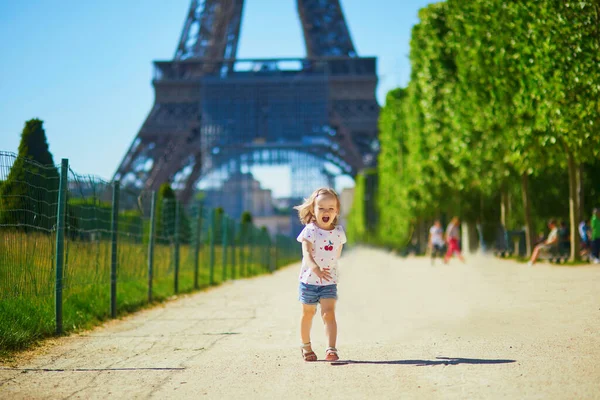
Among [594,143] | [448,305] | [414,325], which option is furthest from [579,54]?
[414,325]

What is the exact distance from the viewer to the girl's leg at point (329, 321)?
20.0ft

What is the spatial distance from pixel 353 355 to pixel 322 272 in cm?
67

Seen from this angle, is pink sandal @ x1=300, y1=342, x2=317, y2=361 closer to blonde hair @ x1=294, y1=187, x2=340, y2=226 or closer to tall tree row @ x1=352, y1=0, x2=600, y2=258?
blonde hair @ x1=294, y1=187, x2=340, y2=226

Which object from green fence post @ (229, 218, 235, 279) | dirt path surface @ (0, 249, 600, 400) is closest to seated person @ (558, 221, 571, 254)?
green fence post @ (229, 218, 235, 279)

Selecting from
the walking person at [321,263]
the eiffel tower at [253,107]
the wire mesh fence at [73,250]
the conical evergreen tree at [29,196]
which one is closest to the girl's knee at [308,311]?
the walking person at [321,263]

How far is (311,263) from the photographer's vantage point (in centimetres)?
612

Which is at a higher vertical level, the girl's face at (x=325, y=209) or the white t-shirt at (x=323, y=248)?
the girl's face at (x=325, y=209)

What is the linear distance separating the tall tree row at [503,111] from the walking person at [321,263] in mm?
8783

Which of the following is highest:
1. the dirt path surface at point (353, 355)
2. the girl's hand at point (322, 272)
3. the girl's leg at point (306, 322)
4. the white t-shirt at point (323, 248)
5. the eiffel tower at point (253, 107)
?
the eiffel tower at point (253, 107)

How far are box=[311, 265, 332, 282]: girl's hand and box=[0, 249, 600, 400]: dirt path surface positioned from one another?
0.57 metres

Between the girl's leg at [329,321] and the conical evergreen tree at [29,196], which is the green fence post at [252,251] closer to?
the conical evergreen tree at [29,196]

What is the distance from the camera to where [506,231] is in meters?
27.1

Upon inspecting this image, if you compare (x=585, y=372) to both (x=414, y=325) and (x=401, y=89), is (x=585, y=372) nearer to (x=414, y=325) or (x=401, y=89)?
(x=414, y=325)

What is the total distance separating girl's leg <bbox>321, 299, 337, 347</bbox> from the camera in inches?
240
